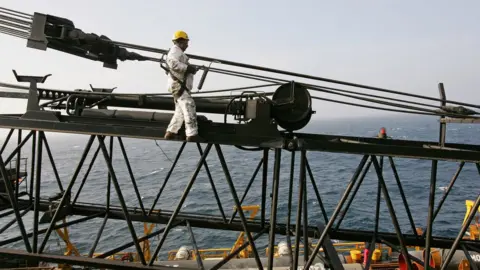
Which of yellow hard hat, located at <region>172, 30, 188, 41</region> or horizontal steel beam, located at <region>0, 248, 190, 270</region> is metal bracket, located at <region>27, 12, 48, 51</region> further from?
horizontal steel beam, located at <region>0, 248, 190, 270</region>

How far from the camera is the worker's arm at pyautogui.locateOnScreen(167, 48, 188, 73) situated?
23.4 feet

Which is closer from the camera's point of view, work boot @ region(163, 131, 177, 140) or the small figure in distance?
the small figure in distance

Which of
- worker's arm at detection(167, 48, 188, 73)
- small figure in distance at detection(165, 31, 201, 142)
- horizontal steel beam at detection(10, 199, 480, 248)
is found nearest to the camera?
worker's arm at detection(167, 48, 188, 73)

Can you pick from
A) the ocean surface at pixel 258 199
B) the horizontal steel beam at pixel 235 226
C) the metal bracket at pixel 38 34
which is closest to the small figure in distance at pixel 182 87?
the metal bracket at pixel 38 34

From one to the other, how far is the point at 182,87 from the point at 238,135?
5.78 feet

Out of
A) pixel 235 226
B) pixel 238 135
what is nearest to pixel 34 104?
pixel 238 135

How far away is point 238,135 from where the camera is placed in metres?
7.71

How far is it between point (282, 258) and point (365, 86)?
497 inches

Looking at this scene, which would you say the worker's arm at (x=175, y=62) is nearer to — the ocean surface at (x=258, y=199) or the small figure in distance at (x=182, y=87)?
the small figure in distance at (x=182, y=87)

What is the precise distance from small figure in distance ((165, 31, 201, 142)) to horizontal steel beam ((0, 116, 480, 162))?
356 millimetres

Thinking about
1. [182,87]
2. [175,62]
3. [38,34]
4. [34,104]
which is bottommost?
[34,104]

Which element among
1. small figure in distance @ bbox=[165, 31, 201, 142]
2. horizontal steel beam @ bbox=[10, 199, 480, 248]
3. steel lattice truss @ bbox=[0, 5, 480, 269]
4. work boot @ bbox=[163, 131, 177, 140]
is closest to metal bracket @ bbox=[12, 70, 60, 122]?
steel lattice truss @ bbox=[0, 5, 480, 269]

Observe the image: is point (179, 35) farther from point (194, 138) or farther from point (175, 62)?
point (194, 138)

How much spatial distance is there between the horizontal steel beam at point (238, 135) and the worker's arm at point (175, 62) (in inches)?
60.0
